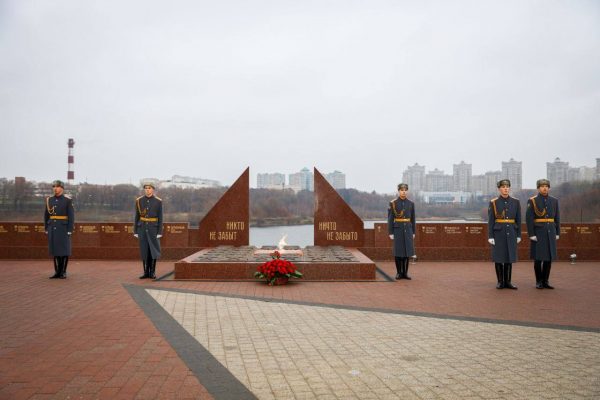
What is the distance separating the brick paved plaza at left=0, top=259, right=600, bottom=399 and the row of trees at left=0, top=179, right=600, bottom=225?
44.1 ft

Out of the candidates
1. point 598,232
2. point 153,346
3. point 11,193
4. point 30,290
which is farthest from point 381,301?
point 11,193

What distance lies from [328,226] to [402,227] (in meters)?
3.00

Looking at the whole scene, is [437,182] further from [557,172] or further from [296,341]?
Answer: [296,341]

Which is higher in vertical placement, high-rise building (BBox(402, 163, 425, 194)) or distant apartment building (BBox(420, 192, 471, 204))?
high-rise building (BBox(402, 163, 425, 194))

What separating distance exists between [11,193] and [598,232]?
25150mm

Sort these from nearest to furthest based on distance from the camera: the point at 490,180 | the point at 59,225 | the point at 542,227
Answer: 1. the point at 542,227
2. the point at 59,225
3. the point at 490,180

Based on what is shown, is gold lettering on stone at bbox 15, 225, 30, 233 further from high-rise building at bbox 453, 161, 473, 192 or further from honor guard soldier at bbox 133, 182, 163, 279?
high-rise building at bbox 453, 161, 473, 192

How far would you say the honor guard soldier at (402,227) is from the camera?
31.2 ft

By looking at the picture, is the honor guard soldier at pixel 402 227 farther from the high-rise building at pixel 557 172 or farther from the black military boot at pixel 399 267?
the high-rise building at pixel 557 172

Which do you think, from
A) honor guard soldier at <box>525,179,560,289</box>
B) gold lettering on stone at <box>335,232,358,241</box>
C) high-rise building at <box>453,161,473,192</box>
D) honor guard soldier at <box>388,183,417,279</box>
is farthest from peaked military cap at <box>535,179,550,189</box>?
high-rise building at <box>453,161,473,192</box>

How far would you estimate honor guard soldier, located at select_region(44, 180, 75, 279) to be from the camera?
9.23 meters

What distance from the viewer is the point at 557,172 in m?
25.4

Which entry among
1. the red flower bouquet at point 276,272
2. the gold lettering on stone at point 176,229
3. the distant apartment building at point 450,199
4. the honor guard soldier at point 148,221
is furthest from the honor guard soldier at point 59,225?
the distant apartment building at point 450,199

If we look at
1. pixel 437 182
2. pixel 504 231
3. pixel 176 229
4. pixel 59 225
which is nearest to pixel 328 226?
pixel 176 229
